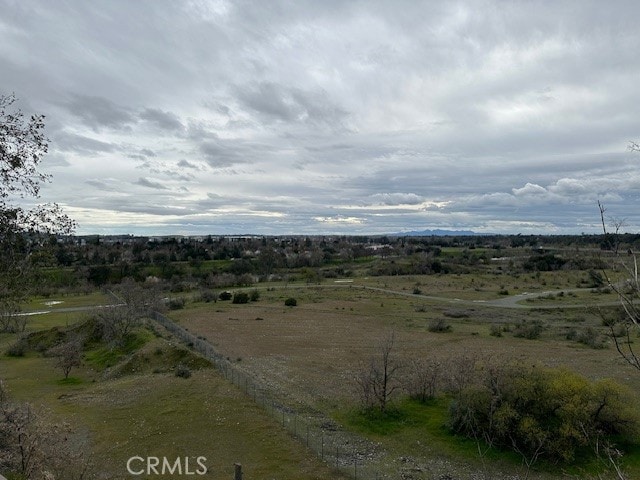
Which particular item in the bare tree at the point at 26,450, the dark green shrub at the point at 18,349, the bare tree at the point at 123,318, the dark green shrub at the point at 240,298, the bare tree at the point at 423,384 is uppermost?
the bare tree at the point at 26,450

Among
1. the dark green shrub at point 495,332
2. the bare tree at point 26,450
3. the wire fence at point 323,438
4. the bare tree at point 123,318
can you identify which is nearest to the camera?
the bare tree at point 26,450

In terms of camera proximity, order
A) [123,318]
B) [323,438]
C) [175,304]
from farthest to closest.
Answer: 1. [175,304]
2. [123,318]
3. [323,438]

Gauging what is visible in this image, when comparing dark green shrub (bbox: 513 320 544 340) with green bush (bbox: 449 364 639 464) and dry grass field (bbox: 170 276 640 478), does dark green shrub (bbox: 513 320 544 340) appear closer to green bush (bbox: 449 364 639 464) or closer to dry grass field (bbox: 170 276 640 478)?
dry grass field (bbox: 170 276 640 478)

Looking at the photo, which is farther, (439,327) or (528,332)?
(439,327)

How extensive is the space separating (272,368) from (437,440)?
696 inches

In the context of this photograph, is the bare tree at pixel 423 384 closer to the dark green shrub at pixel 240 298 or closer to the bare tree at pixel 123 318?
the bare tree at pixel 123 318

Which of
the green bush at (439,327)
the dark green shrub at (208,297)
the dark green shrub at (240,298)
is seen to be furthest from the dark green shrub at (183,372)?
the dark green shrub at (208,297)

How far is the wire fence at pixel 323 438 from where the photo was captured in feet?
69.6

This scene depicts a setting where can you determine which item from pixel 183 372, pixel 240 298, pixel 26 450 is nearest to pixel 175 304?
pixel 240 298

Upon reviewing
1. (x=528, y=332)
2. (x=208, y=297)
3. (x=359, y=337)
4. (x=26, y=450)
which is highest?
(x=26, y=450)

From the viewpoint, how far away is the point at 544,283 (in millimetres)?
112812

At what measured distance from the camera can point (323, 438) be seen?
80.1 feet

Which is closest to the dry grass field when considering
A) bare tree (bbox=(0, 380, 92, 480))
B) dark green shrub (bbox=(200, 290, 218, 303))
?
dark green shrub (bbox=(200, 290, 218, 303))

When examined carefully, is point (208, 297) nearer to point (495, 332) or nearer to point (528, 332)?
point (495, 332)
